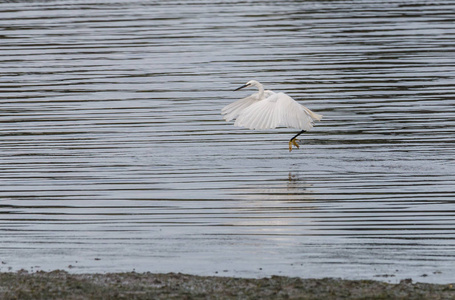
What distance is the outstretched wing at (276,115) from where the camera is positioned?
15765 mm

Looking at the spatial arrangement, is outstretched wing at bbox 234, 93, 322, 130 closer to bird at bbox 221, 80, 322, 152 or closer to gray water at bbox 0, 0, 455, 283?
bird at bbox 221, 80, 322, 152

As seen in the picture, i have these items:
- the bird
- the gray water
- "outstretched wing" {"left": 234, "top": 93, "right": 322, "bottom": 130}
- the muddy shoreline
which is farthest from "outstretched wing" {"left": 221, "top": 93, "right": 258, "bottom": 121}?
the muddy shoreline

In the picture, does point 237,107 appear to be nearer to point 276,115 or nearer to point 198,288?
point 276,115

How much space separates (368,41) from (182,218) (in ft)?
60.4

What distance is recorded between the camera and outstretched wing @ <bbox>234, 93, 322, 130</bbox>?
51.7 ft

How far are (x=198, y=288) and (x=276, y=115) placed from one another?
23.7 ft

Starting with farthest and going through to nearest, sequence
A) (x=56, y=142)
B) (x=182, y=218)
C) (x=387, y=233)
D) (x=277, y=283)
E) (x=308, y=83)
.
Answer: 1. (x=308, y=83)
2. (x=56, y=142)
3. (x=182, y=218)
4. (x=387, y=233)
5. (x=277, y=283)

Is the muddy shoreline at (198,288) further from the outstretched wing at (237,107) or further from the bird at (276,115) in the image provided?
the outstretched wing at (237,107)

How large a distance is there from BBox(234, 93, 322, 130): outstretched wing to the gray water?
1.55 ft

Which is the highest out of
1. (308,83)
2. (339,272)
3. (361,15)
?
(361,15)

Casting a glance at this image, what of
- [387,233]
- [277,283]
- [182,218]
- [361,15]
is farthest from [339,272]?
[361,15]

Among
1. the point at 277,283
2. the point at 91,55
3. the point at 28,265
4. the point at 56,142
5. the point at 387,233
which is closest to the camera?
the point at 277,283

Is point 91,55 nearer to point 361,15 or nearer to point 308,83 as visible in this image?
point 308,83

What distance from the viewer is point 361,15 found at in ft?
119
